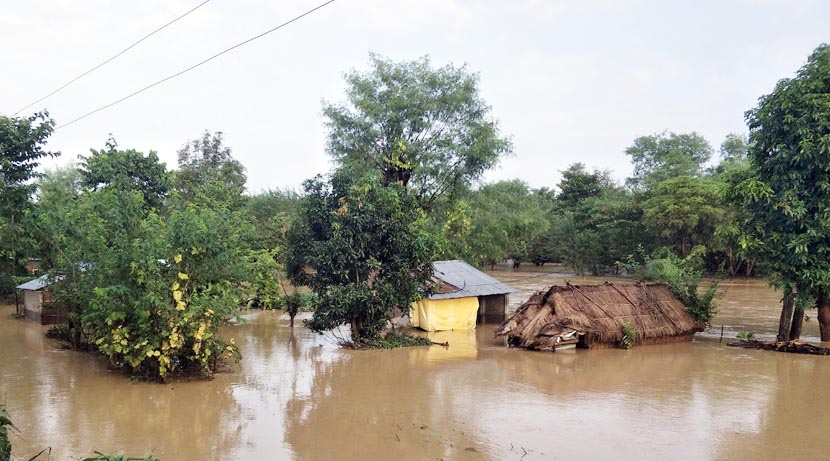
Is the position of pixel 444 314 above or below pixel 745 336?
above

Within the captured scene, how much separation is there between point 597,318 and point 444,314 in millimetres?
4496

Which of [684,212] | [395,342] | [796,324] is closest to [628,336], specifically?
[796,324]

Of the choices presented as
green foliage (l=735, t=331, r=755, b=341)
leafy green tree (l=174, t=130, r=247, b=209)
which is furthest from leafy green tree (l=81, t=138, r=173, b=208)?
green foliage (l=735, t=331, r=755, b=341)

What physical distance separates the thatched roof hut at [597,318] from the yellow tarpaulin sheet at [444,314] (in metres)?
2.44

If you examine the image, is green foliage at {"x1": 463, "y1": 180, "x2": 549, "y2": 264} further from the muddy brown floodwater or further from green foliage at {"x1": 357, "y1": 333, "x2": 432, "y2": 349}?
the muddy brown floodwater

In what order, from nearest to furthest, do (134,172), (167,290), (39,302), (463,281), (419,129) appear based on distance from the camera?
(167,290)
(463,281)
(39,302)
(419,129)
(134,172)

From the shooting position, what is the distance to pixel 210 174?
1446 inches

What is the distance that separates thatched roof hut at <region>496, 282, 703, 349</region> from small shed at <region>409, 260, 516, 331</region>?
2316mm

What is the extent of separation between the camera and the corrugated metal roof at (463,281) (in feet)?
58.0

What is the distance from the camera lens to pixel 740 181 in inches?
645

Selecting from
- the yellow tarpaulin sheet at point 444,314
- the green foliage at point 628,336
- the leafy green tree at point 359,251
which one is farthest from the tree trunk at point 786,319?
the leafy green tree at point 359,251

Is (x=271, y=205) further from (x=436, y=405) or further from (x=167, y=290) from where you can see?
(x=436, y=405)

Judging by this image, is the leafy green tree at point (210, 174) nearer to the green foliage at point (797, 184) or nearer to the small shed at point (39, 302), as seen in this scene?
the small shed at point (39, 302)

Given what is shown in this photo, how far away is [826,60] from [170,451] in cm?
1652
